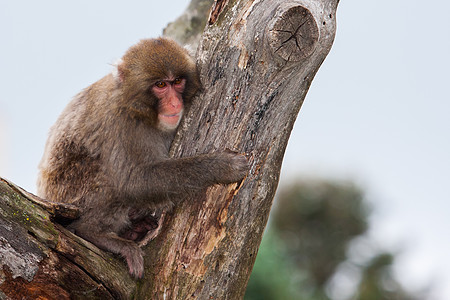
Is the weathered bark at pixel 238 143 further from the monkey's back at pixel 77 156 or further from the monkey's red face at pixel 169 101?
the monkey's back at pixel 77 156

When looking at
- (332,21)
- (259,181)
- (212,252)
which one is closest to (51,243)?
(212,252)

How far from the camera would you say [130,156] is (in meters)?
5.38

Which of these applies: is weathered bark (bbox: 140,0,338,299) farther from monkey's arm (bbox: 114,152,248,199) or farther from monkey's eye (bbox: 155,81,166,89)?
monkey's eye (bbox: 155,81,166,89)

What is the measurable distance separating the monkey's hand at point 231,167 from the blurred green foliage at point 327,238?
50.1ft

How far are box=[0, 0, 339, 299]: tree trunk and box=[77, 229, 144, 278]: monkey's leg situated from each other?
9 cm

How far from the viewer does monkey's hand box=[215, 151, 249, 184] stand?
4.79m

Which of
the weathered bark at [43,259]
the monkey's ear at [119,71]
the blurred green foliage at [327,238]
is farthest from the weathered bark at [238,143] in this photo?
the blurred green foliage at [327,238]

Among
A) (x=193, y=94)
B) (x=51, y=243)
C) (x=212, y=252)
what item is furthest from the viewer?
(x=193, y=94)

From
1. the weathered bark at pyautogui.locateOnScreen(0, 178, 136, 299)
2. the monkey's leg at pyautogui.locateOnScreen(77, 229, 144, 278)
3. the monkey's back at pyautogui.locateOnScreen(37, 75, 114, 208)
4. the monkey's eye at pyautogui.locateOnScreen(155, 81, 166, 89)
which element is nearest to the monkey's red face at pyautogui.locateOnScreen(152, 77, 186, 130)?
the monkey's eye at pyautogui.locateOnScreen(155, 81, 166, 89)

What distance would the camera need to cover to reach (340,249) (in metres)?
24.3

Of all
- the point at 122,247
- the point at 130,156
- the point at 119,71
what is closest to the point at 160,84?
the point at 119,71

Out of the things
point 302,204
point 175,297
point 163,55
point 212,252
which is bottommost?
point 175,297

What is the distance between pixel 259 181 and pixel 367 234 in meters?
21.4

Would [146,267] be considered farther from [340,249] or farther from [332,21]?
[340,249]
